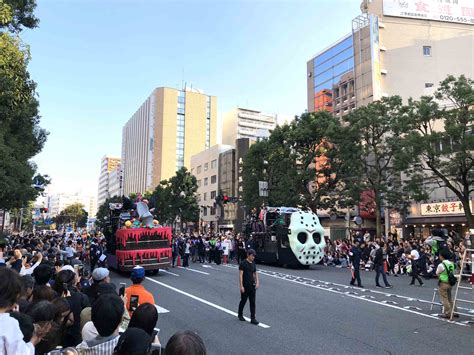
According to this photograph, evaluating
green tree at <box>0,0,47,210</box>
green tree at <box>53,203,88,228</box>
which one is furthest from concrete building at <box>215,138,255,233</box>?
green tree at <box>53,203,88,228</box>

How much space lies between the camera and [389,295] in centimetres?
1292

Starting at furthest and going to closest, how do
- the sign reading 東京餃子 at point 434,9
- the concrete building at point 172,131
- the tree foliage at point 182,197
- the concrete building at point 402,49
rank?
the concrete building at point 172,131
the tree foliage at point 182,197
the sign reading 東京餃子 at point 434,9
the concrete building at point 402,49

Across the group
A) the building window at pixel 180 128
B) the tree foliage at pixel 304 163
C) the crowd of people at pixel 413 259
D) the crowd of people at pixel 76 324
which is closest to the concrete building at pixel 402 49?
the tree foliage at pixel 304 163

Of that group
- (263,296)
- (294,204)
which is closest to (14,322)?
(263,296)

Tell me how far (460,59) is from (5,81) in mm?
45848

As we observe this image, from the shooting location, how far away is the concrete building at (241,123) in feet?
333

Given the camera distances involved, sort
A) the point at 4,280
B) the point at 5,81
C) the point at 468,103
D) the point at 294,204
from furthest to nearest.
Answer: the point at 294,204 < the point at 468,103 < the point at 5,81 < the point at 4,280

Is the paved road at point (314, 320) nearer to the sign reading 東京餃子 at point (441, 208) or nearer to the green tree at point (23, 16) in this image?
the green tree at point (23, 16)

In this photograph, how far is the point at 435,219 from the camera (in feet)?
99.5

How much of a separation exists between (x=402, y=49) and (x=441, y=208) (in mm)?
21310

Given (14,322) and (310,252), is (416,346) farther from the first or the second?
(310,252)

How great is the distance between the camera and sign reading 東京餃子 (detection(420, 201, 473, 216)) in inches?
1132

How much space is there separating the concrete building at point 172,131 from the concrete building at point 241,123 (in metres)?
18.2

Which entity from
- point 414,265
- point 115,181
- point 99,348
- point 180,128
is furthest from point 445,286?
point 115,181
